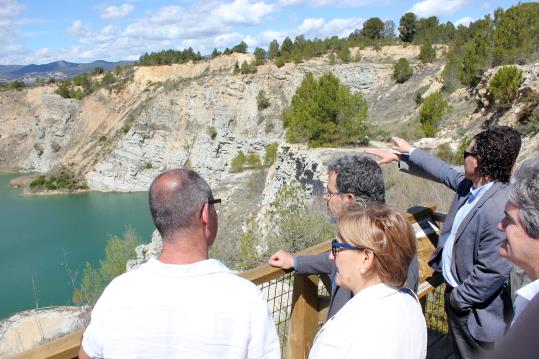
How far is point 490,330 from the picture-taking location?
2229 mm

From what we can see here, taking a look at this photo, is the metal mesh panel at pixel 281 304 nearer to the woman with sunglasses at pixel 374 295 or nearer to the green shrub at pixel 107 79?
the woman with sunglasses at pixel 374 295

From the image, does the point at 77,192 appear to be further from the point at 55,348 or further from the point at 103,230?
the point at 55,348

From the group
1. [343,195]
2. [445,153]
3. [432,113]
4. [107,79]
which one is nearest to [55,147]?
[107,79]

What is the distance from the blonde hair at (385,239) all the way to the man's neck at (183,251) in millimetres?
503

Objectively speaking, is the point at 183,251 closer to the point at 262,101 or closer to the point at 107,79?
the point at 262,101

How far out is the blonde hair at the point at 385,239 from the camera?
1.47 m

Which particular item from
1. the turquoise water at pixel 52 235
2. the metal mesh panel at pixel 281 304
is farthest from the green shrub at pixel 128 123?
the metal mesh panel at pixel 281 304

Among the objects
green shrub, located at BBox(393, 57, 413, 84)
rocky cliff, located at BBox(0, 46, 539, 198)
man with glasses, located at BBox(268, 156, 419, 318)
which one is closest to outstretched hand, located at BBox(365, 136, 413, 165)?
man with glasses, located at BBox(268, 156, 419, 318)

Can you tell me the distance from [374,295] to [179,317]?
0.64 meters

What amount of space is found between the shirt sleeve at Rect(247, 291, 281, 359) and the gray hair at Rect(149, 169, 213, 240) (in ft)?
1.24

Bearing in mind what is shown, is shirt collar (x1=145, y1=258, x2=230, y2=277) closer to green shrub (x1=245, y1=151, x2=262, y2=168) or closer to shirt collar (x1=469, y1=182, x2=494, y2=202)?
shirt collar (x1=469, y1=182, x2=494, y2=202)

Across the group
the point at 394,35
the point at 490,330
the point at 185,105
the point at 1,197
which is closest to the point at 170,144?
the point at 185,105

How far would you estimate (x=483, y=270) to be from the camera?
2.18 metres

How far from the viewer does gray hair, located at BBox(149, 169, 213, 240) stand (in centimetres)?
154
